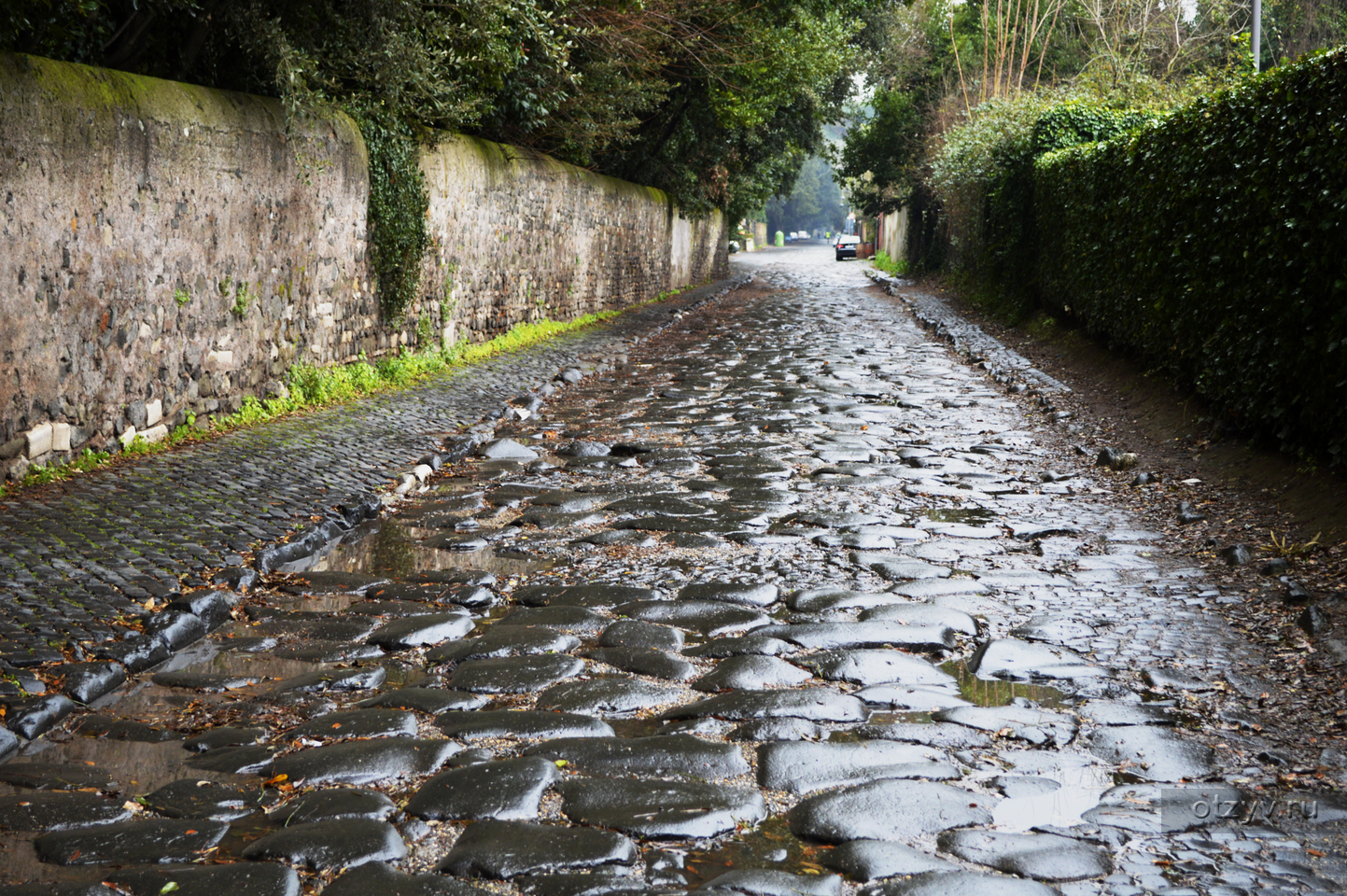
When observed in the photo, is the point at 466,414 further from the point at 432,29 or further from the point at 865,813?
the point at 865,813

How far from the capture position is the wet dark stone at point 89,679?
3.41 m

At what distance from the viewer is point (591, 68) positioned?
1414 centimetres

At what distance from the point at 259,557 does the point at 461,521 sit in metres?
1.23

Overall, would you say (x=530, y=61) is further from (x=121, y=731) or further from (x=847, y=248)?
(x=847, y=248)

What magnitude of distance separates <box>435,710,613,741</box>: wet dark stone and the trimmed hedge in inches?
159

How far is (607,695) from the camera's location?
11.5ft

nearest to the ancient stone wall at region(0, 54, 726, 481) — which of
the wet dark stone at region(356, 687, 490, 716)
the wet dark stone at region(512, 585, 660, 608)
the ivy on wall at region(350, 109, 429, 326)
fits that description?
the ivy on wall at region(350, 109, 429, 326)

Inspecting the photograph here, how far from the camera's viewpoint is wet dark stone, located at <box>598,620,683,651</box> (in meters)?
3.96

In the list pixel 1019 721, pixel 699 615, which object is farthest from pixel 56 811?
pixel 1019 721

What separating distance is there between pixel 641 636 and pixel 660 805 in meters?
1.30

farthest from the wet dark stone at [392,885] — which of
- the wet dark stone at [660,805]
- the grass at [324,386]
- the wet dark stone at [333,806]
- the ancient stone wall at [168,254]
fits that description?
the ancient stone wall at [168,254]

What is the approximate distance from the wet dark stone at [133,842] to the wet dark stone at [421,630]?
4.39 feet

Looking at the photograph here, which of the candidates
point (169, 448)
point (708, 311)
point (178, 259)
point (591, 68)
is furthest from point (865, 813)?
point (708, 311)

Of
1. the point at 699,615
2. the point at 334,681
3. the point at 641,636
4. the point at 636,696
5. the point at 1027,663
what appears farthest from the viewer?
the point at 699,615
